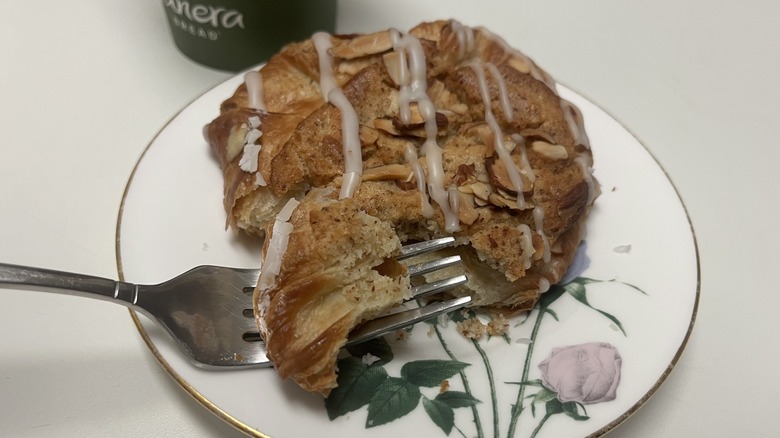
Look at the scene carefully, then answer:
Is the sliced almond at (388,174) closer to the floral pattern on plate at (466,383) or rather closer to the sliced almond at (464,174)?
the sliced almond at (464,174)

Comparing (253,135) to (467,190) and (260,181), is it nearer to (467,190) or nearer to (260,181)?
(260,181)

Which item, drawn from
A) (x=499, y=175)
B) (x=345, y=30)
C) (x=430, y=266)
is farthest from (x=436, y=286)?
(x=345, y=30)

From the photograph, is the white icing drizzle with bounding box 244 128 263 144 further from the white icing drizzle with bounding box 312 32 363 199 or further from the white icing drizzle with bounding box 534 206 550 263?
the white icing drizzle with bounding box 534 206 550 263

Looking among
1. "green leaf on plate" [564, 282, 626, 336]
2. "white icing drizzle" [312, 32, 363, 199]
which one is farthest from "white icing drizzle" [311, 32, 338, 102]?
"green leaf on plate" [564, 282, 626, 336]

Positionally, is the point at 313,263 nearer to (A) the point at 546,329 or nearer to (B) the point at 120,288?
(B) the point at 120,288

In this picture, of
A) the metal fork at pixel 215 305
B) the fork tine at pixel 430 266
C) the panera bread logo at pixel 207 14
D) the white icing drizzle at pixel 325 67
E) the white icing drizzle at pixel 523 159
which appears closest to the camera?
the metal fork at pixel 215 305

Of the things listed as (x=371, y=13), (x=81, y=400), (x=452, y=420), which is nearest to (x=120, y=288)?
(x=81, y=400)

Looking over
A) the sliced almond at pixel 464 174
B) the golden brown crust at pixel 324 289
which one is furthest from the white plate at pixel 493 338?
the sliced almond at pixel 464 174

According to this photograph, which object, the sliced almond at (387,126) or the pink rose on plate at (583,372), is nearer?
the pink rose on plate at (583,372)
